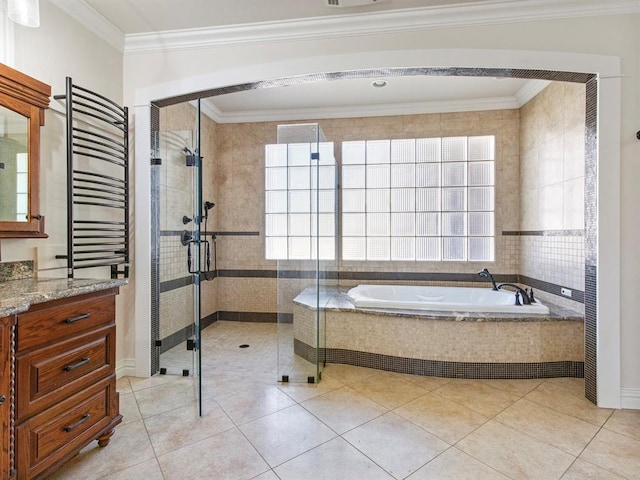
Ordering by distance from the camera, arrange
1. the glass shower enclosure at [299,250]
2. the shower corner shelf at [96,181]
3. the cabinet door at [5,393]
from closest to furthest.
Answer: the cabinet door at [5,393] → the shower corner shelf at [96,181] → the glass shower enclosure at [299,250]

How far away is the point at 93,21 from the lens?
2332 mm

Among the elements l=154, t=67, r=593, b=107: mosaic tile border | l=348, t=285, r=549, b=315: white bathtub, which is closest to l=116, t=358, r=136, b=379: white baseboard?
l=348, t=285, r=549, b=315: white bathtub

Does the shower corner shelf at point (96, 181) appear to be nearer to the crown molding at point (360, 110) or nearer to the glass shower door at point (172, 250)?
the glass shower door at point (172, 250)

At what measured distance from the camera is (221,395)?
2.33 meters

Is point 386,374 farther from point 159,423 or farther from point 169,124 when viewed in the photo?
point 169,124

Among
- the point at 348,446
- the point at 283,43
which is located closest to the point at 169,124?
the point at 283,43

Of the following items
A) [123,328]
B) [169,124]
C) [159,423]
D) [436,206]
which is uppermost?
[169,124]

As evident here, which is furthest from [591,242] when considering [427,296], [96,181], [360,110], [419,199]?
[96,181]

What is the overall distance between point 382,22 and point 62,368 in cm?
274

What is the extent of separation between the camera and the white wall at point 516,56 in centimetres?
213

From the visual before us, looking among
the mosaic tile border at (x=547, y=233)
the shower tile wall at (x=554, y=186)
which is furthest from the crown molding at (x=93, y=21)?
the mosaic tile border at (x=547, y=233)

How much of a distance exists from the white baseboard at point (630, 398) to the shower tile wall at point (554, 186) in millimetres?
732

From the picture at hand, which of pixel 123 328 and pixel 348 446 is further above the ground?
pixel 123 328

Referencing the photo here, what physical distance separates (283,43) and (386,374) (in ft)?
8.79
